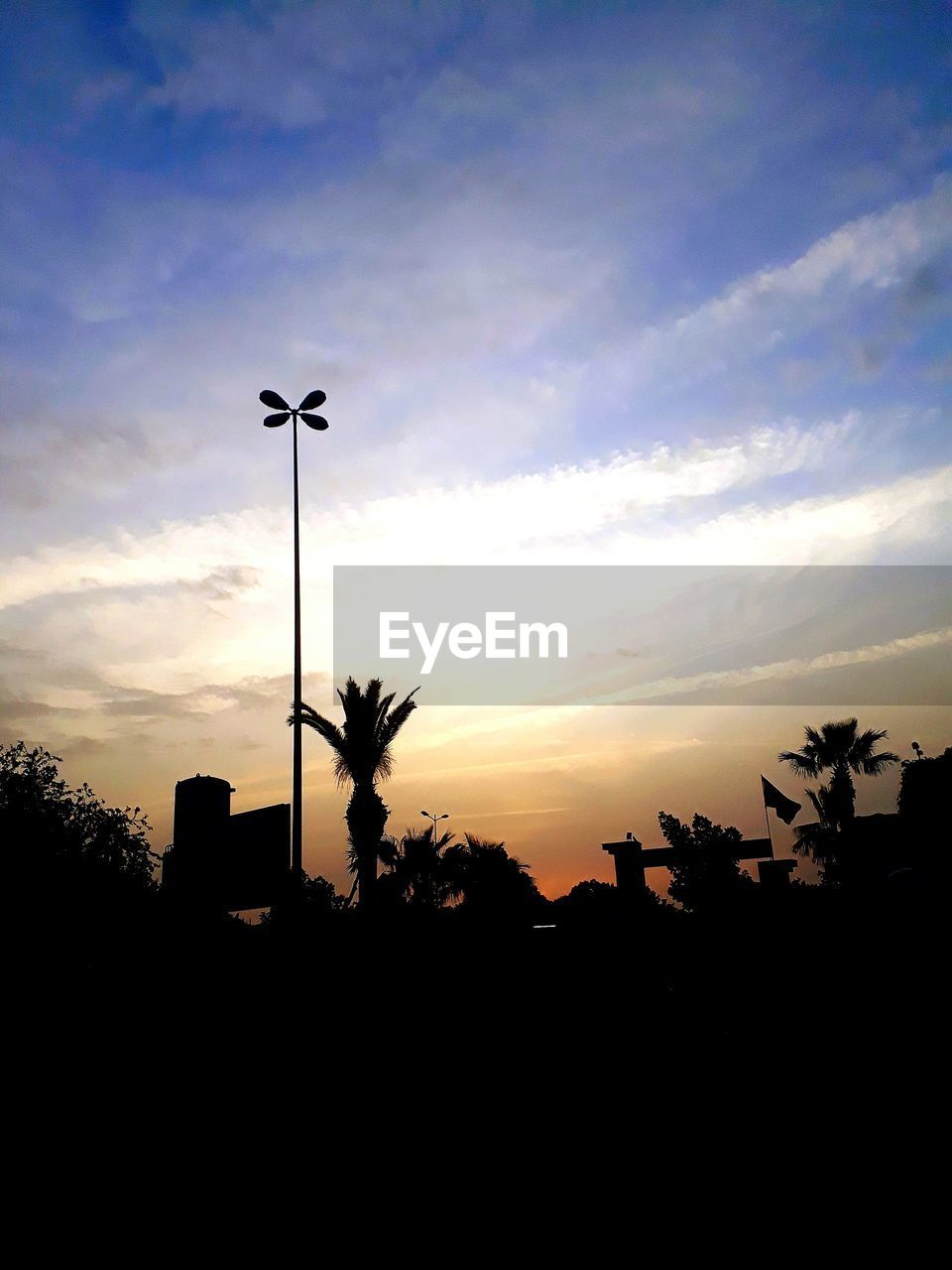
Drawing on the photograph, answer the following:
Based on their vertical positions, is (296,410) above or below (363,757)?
above

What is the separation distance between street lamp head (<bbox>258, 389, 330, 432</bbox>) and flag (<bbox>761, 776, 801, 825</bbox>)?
16.8 meters

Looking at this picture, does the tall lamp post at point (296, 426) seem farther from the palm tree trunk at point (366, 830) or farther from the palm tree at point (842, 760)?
the palm tree at point (842, 760)

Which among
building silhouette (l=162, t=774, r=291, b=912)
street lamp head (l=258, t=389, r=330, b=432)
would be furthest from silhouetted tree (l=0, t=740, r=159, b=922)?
street lamp head (l=258, t=389, r=330, b=432)

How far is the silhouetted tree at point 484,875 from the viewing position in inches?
1253

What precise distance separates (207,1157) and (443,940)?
10947mm

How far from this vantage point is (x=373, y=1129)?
24.9 feet

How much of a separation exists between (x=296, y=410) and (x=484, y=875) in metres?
22.8

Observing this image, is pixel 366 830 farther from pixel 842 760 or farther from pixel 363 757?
pixel 842 760

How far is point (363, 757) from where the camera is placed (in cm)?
2334

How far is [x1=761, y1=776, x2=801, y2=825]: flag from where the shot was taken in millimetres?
22844

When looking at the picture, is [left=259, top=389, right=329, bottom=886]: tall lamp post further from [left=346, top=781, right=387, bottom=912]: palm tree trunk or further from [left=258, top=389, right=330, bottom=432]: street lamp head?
[left=346, top=781, right=387, bottom=912]: palm tree trunk

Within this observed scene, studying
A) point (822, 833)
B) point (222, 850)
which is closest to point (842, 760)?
point (822, 833)

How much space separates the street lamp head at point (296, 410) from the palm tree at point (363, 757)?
27.5 ft

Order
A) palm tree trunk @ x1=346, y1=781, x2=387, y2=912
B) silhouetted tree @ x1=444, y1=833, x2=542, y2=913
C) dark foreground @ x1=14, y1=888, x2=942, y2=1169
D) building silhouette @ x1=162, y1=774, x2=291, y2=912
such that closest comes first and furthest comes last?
dark foreground @ x1=14, y1=888, x2=942, y2=1169 < building silhouette @ x1=162, y1=774, x2=291, y2=912 < palm tree trunk @ x1=346, y1=781, x2=387, y2=912 < silhouetted tree @ x1=444, y1=833, x2=542, y2=913
